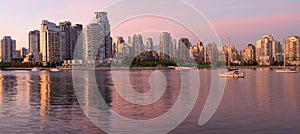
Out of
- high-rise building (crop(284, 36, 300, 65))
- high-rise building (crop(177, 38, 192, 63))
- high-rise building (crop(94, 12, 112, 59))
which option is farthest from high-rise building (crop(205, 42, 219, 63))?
high-rise building (crop(284, 36, 300, 65))

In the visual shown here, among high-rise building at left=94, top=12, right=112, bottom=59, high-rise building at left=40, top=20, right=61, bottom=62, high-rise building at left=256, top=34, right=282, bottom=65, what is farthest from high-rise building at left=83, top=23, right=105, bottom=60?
high-rise building at left=256, top=34, right=282, bottom=65

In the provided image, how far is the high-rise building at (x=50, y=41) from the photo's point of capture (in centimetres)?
18738

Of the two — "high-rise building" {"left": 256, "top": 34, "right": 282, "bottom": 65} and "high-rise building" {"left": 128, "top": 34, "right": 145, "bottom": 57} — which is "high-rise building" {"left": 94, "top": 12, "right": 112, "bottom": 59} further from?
"high-rise building" {"left": 256, "top": 34, "right": 282, "bottom": 65}

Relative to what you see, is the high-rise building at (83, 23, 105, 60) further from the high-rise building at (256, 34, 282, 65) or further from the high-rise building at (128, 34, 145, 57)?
the high-rise building at (256, 34, 282, 65)

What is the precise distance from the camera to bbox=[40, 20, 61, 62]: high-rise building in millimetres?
187375

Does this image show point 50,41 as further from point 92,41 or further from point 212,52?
point 212,52

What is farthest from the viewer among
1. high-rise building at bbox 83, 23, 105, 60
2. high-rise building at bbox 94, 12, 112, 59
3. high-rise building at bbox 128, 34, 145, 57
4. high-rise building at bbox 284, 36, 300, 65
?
high-rise building at bbox 284, 36, 300, 65

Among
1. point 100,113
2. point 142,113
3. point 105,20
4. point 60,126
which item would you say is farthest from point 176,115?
point 105,20

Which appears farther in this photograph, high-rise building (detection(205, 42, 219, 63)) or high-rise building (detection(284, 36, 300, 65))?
high-rise building (detection(284, 36, 300, 65))

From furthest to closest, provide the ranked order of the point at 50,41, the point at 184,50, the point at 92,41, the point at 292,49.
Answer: the point at 50,41 < the point at 292,49 < the point at 92,41 < the point at 184,50

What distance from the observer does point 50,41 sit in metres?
188

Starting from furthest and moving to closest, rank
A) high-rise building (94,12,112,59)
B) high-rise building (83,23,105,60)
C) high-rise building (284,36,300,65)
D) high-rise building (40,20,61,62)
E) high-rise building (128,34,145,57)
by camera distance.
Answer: high-rise building (40,20,61,62), high-rise building (284,36,300,65), high-rise building (83,23,105,60), high-rise building (94,12,112,59), high-rise building (128,34,145,57)

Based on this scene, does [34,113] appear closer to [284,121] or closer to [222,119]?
[222,119]

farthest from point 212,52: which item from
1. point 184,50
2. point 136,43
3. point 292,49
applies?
point 292,49
